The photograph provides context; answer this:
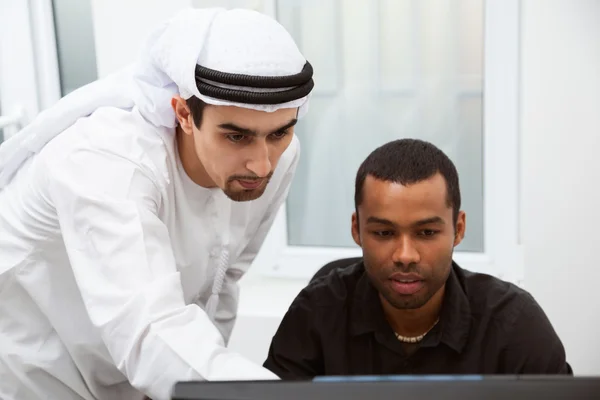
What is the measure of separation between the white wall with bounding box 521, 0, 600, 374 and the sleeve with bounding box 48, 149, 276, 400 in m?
1.40

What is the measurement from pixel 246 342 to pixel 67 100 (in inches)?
51.4

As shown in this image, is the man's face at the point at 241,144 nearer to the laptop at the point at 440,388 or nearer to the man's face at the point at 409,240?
the man's face at the point at 409,240

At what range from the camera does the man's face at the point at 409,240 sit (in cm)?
Result: 145

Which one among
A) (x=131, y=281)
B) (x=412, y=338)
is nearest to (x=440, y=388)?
(x=131, y=281)

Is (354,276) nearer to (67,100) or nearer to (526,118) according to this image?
(67,100)

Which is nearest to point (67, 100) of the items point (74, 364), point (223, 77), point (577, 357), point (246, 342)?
point (223, 77)

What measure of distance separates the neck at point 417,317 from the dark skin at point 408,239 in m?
0.05

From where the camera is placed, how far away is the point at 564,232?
2369 mm

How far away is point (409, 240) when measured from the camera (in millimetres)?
1446

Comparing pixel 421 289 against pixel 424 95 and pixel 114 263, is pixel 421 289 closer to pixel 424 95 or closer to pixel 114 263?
pixel 114 263

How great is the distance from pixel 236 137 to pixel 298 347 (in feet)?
1.44

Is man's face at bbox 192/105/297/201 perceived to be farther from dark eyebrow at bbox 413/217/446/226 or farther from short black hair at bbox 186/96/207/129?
dark eyebrow at bbox 413/217/446/226

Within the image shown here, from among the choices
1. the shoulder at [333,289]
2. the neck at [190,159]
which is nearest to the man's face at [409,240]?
the shoulder at [333,289]

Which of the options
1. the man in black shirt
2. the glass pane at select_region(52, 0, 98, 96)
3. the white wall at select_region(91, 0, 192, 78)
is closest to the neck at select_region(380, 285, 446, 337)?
the man in black shirt
